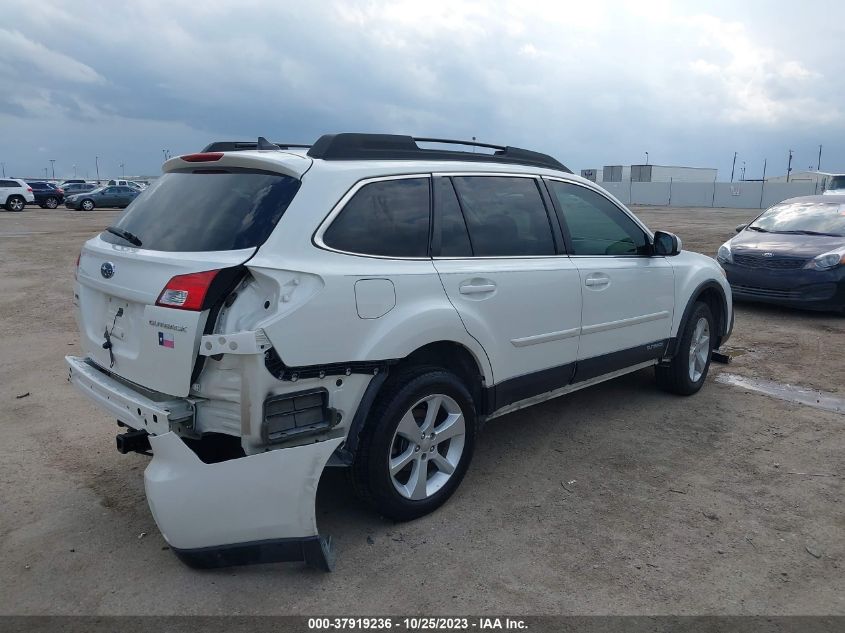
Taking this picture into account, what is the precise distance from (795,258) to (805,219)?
1.40 meters

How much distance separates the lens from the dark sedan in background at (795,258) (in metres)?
8.34

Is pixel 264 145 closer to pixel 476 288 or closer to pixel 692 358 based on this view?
pixel 476 288

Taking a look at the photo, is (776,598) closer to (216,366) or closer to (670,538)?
(670,538)

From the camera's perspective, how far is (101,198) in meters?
36.2

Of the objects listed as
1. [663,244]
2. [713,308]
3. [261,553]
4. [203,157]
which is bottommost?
[261,553]

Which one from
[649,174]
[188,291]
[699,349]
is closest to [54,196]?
[699,349]

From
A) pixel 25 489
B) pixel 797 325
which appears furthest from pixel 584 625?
Answer: pixel 797 325

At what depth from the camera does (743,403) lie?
5375mm

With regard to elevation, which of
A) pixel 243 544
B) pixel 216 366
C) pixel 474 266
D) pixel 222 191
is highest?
pixel 222 191

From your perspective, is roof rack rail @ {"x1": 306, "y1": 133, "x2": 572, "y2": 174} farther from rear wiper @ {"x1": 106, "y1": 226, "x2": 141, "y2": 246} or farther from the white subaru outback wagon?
rear wiper @ {"x1": 106, "y1": 226, "x2": 141, "y2": 246}

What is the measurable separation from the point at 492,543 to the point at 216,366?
1.60 m

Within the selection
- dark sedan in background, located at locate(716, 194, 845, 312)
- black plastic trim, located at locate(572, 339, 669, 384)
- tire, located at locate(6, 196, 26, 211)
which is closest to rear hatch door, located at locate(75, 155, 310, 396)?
black plastic trim, located at locate(572, 339, 669, 384)

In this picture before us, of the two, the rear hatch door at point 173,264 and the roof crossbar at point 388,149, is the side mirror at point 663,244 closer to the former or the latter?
the roof crossbar at point 388,149

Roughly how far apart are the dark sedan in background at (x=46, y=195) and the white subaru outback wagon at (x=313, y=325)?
40.0 meters
